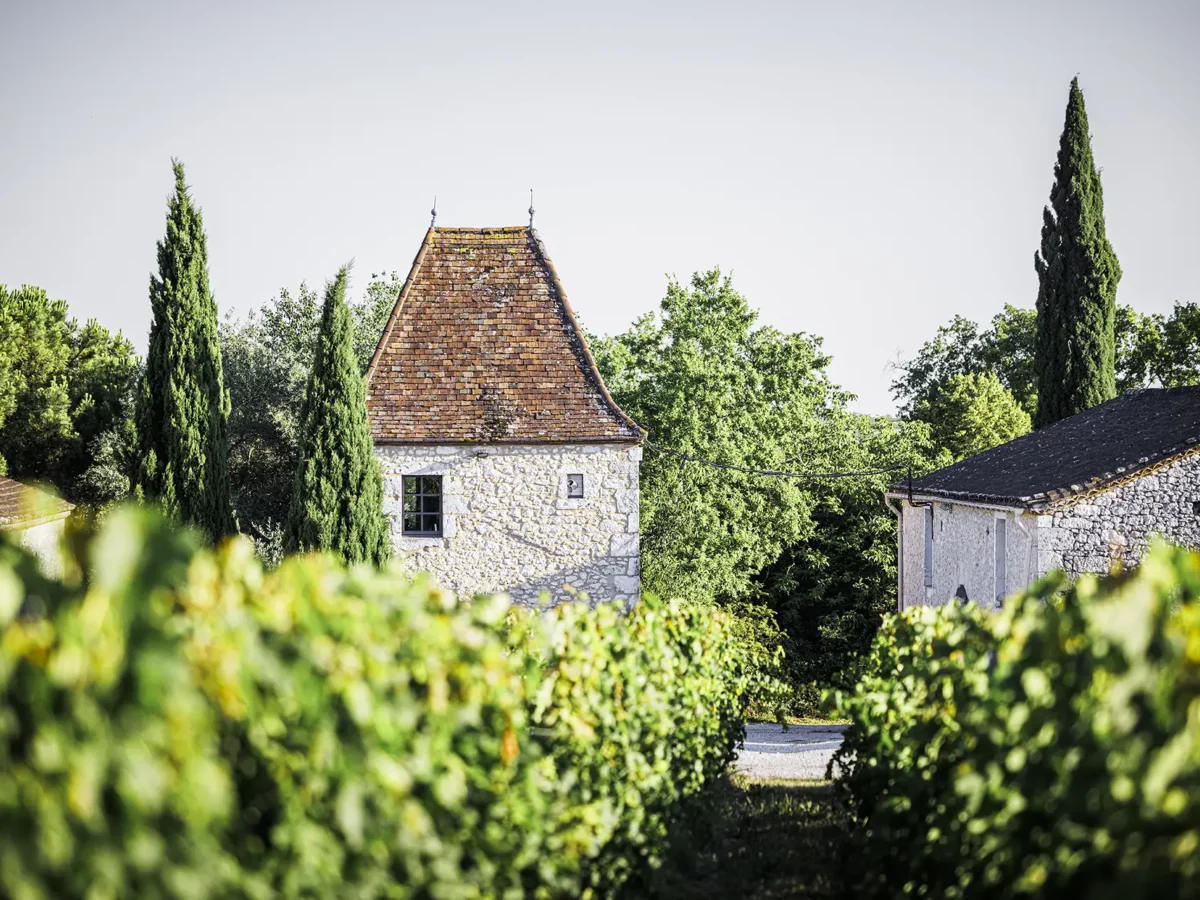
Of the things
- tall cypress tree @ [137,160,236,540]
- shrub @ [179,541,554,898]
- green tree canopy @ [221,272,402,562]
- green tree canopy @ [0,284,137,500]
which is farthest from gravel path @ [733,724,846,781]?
green tree canopy @ [0,284,137,500]

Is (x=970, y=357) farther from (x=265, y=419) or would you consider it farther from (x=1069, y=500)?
(x=1069, y=500)

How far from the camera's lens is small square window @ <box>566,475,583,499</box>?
60.7 ft

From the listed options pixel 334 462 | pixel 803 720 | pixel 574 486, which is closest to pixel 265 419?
pixel 574 486

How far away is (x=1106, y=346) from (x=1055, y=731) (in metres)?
26.2

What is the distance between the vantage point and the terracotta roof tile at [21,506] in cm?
2017

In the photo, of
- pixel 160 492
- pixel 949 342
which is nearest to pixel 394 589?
pixel 160 492

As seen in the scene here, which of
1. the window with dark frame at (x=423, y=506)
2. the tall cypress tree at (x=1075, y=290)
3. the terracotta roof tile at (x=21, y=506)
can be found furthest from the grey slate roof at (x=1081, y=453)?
the terracotta roof tile at (x=21, y=506)

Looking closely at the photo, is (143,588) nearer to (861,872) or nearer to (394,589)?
(394,589)

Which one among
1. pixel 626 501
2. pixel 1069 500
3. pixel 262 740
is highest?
pixel 1069 500

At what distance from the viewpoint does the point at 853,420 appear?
113ft

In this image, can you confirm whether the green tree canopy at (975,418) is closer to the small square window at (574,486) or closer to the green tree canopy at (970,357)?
the green tree canopy at (970,357)

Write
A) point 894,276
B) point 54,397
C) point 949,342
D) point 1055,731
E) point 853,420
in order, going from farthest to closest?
point 949,342
point 853,420
point 54,397
point 894,276
point 1055,731

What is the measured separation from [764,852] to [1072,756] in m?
4.92

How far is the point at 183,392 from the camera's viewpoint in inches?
695
